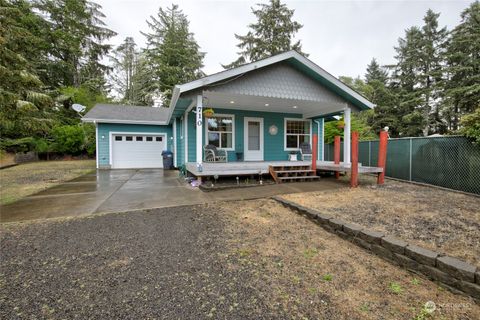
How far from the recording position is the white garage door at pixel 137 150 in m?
12.1

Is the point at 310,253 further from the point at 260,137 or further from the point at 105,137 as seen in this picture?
the point at 105,137

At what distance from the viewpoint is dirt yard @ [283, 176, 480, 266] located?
2.71 metres

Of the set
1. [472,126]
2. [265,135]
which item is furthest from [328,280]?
[265,135]

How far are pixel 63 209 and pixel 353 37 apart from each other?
18.8m

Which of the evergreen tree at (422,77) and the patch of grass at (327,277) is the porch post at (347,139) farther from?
the evergreen tree at (422,77)

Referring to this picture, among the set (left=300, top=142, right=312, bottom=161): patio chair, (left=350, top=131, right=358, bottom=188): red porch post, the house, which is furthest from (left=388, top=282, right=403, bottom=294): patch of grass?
(left=300, top=142, right=312, bottom=161): patio chair

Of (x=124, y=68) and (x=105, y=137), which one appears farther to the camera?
(x=124, y=68)

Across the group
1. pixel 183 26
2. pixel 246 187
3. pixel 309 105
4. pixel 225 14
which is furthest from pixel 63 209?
pixel 183 26

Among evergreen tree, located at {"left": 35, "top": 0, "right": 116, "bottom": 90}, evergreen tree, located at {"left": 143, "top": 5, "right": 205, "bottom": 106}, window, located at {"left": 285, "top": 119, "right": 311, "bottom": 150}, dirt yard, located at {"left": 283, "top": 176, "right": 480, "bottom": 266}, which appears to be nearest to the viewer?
dirt yard, located at {"left": 283, "top": 176, "right": 480, "bottom": 266}

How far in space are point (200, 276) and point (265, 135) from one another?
821 centimetres

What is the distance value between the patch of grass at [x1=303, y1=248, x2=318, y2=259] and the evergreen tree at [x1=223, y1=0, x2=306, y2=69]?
22194mm

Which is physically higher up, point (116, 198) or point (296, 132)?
point (296, 132)

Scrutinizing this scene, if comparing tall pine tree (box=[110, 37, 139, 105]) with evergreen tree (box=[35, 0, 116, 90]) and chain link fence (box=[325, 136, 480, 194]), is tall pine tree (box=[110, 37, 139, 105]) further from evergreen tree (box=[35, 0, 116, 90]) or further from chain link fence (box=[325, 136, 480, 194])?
chain link fence (box=[325, 136, 480, 194])

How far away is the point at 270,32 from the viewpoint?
21.9 m
